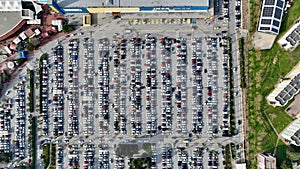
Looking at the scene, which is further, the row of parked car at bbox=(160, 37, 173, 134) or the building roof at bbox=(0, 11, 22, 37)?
the row of parked car at bbox=(160, 37, 173, 134)

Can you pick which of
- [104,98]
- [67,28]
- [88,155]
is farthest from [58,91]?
[88,155]

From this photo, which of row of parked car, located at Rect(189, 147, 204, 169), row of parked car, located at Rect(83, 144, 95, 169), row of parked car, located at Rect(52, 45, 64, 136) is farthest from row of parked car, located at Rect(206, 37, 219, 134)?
row of parked car, located at Rect(52, 45, 64, 136)

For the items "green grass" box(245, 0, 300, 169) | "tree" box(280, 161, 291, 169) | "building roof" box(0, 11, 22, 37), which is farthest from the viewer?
"green grass" box(245, 0, 300, 169)

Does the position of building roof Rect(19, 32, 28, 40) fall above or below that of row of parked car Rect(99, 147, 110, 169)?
above

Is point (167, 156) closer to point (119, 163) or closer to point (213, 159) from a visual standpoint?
point (213, 159)

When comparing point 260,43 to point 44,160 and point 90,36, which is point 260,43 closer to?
point 90,36

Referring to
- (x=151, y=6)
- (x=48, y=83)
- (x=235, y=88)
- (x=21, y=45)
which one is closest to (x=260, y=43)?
(x=235, y=88)

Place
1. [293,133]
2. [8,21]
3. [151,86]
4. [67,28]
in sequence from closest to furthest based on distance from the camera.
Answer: [293,133] < [8,21] < [67,28] < [151,86]

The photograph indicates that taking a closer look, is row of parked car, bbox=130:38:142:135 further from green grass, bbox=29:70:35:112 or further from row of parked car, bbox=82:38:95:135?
green grass, bbox=29:70:35:112
